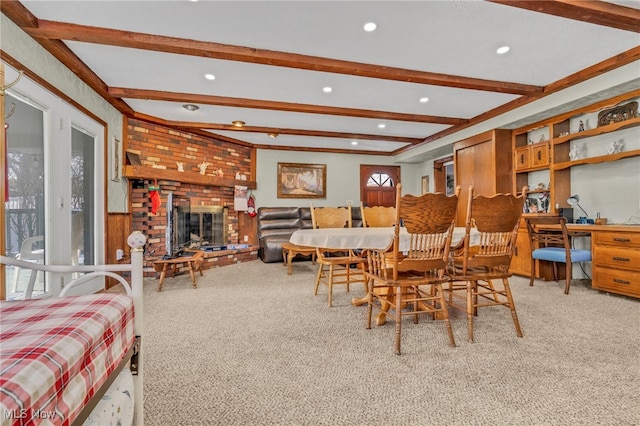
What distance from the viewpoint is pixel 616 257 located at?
3.04m

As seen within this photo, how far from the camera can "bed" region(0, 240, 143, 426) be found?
2.18ft

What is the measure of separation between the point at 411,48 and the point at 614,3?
55.1 inches

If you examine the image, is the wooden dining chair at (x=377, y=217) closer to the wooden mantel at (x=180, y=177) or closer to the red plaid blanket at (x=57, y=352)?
the red plaid blanket at (x=57, y=352)

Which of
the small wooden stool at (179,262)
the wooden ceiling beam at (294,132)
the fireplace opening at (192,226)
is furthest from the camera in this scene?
the wooden ceiling beam at (294,132)

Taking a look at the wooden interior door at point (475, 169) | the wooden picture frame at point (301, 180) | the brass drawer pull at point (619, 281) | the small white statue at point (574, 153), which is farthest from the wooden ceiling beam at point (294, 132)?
the brass drawer pull at point (619, 281)

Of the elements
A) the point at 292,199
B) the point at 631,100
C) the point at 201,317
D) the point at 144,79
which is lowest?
the point at 201,317

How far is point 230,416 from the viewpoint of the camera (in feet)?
4.29

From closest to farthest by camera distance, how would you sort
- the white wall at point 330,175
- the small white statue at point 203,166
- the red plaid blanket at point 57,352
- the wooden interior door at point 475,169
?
1. the red plaid blanket at point 57,352
2. the wooden interior door at point 475,169
3. the small white statue at point 203,166
4. the white wall at point 330,175

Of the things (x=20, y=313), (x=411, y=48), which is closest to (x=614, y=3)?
(x=411, y=48)

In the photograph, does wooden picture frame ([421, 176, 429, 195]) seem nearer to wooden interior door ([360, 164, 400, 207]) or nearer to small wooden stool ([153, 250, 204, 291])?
wooden interior door ([360, 164, 400, 207])

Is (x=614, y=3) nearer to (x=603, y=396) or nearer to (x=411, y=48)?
(x=411, y=48)

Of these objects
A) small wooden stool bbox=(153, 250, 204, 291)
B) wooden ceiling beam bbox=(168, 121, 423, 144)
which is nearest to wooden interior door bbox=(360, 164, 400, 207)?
wooden ceiling beam bbox=(168, 121, 423, 144)

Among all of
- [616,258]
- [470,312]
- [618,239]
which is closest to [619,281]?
[616,258]

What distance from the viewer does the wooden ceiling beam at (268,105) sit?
3.62m
